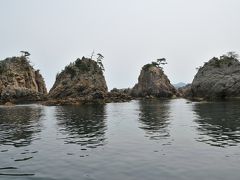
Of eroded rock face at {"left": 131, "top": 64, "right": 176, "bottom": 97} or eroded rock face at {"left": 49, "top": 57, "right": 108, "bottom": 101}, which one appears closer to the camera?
eroded rock face at {"left": 49, "top": 57, "right": 108, "bottom": 101}

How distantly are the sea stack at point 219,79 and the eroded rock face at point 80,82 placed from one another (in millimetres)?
38965

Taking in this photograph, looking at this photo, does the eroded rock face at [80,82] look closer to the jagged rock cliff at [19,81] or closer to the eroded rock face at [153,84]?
the jagged rock cliff at [19,81]

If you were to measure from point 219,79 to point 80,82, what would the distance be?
55.9 m

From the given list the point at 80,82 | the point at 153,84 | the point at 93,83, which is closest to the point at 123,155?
the point at 80,82

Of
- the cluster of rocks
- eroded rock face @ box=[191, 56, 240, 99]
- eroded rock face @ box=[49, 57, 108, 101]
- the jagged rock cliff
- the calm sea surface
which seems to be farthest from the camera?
the jagged rock cliff

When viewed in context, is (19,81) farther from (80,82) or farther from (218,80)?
(218,80)

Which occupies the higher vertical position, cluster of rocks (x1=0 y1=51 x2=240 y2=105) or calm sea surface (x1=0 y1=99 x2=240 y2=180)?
cluster of rocks (x1=0 y1=51 x2=240 y2=105)

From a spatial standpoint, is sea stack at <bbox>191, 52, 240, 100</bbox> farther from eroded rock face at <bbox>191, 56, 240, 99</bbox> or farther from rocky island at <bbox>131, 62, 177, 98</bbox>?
rocky island at <bbox>131, 62, 177, 98</bbox>

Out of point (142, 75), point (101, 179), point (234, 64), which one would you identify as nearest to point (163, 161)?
point (101, 179)

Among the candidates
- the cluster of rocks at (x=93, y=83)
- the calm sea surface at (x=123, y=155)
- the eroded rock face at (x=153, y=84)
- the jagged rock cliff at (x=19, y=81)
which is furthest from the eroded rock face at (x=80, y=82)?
the calm sea surface at (x=123, y=155)

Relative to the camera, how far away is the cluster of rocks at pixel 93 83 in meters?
111

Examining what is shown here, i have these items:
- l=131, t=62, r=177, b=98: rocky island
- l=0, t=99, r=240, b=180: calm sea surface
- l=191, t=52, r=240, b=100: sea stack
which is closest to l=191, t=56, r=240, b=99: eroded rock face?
l=191, t=52, r=240, b=100: sea stack

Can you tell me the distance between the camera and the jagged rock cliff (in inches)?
4870

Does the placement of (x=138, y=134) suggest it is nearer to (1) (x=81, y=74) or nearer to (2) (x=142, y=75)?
(1) (x=81, y=74)
